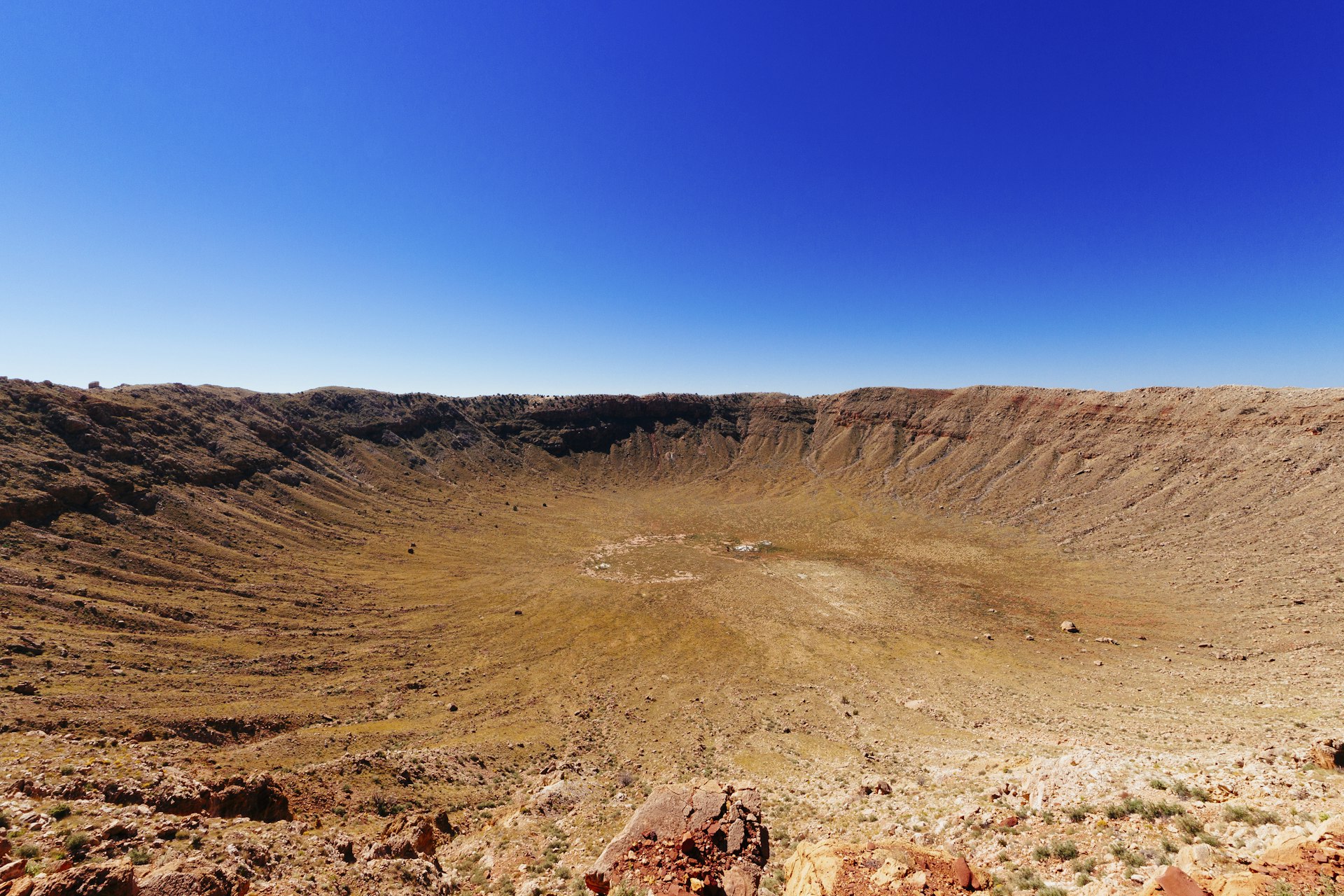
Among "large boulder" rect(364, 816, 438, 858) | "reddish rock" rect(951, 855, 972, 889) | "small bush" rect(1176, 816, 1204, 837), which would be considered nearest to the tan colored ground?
Answer: "large boulder" rect(364, 816, 438, 858)

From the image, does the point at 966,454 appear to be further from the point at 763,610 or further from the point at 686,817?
the point at 686,817

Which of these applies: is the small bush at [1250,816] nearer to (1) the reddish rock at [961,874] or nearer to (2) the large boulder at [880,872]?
(2) the large boulder at [880,872]

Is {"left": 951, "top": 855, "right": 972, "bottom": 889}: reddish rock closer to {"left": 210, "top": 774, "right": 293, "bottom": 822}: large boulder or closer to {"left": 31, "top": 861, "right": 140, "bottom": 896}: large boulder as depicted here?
{"left": 31, "top": 861, "right": 140, "bottom": 896}: large boulder

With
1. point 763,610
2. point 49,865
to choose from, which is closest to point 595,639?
point 763,610

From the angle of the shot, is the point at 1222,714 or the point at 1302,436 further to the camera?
the point at 1302,436

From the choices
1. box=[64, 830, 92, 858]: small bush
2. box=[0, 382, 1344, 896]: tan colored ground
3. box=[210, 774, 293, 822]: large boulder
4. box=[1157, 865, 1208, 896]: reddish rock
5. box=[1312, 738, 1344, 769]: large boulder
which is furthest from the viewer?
box=[0, 382, 1344, 896]: tan colored ground

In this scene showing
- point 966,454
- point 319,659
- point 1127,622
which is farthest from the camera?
point 966,454
